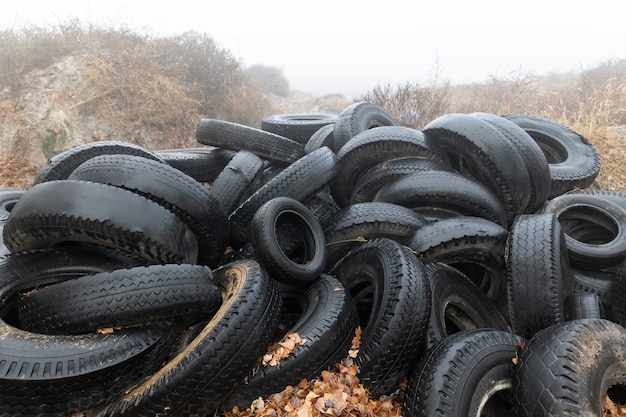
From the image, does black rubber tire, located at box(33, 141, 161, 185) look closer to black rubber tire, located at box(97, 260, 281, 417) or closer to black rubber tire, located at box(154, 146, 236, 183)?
black rubber tire, located at box(154, 146, 236, 183)

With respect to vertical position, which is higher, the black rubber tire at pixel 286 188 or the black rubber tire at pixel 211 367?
the black rubber tire at pixel 286 188

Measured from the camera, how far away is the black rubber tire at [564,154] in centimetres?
506

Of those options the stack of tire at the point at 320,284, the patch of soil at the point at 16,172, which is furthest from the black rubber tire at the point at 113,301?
the patch of soil at the point at 16,172

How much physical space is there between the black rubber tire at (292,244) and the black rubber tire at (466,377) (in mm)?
1266

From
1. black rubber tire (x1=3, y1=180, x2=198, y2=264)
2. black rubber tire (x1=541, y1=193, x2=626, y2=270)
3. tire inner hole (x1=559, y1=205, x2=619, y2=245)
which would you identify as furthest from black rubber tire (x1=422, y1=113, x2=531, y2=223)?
black rubber tire (x1=3, y1=180, x2=198, y2=264)

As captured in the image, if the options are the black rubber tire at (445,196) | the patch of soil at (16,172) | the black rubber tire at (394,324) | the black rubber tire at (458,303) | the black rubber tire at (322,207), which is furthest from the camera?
the patch of soil at (16,172)

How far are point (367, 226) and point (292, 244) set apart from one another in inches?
31.0

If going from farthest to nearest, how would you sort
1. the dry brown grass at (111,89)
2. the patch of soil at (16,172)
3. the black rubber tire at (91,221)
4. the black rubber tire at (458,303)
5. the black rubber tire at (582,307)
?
the dry brown grass at (111,89) → the patch of soil at (16,172) → the black rubber tire at (458,303) → the black rubber tire at (582,307) → the black rubber tire at (91,221)

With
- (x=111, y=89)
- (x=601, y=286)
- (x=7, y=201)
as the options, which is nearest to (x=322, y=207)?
(x=601, y=286)

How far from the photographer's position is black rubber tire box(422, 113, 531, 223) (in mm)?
4301

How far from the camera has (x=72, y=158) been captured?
4.43 metres

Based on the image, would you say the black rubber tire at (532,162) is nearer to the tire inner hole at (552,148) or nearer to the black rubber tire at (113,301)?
the tire inner hole at (552,148)

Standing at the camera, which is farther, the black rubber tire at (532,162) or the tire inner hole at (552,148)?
the tire inner hole at (552,148)

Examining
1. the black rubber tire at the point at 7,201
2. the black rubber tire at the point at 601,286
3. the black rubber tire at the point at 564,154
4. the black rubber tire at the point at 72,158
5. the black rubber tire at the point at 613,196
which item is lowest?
the black rubber tire at the point at 601,286
